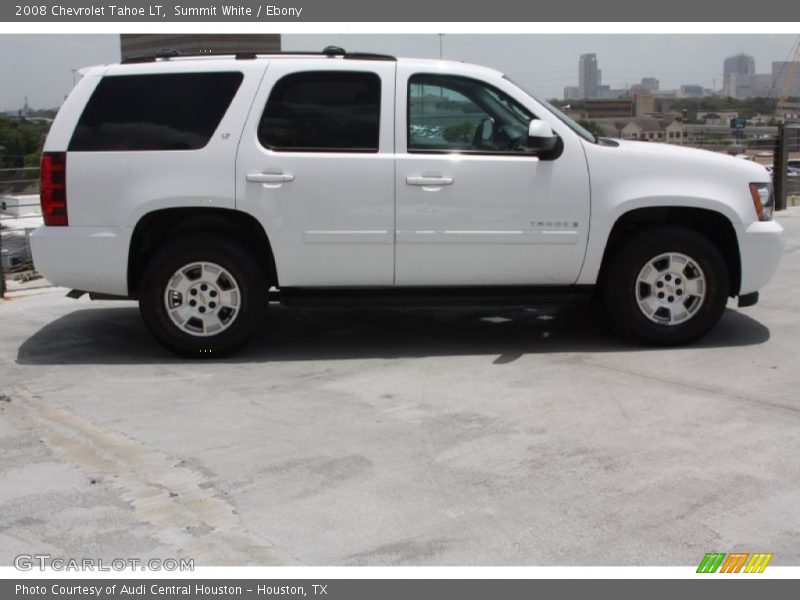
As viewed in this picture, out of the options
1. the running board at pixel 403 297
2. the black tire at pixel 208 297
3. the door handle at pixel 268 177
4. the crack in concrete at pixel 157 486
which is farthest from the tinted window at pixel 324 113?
the crack in concrete at pixel 157 486

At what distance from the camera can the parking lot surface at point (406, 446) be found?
386cm

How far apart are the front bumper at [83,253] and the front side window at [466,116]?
214cm

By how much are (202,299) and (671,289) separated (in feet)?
10.8

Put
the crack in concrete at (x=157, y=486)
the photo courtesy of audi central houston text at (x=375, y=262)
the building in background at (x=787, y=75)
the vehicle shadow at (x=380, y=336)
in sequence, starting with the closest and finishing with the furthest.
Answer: the crack in concrete at (x=157, y=486)
the photo courtesy of audi central houston text at (x=375, y=262)
the vehicle shadow at (x=380, y=336)
the building in background at (x=787, y=75)

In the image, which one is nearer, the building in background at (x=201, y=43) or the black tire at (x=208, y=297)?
the black tire at (x=208, y=297)

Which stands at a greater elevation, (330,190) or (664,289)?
(330,190)

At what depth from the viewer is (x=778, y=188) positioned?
48.4ft

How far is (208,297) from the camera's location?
6602 mm

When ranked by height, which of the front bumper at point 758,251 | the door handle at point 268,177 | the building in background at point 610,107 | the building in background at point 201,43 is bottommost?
the front bumper at point 758,251

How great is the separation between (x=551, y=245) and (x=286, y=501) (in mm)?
3092

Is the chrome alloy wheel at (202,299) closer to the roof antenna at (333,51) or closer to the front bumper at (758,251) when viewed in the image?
the roof antenna at (333,51)

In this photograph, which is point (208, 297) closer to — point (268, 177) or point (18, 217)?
point (268, 177)

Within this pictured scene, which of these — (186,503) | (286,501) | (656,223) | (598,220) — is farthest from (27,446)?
(656,223)

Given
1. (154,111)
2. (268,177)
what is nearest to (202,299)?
(268,177)
